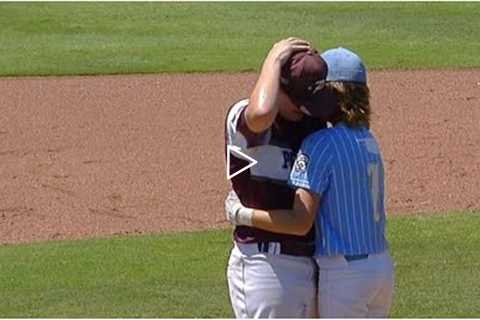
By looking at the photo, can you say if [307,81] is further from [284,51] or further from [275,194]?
[275,194]

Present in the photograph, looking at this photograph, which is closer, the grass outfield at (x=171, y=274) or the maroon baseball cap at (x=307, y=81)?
the maroon baseball cap at (x=307, y=81)

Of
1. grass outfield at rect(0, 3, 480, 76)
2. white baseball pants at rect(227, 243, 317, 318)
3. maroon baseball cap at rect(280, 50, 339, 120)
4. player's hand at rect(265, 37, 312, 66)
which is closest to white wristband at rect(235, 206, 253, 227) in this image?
white baseball pants at rect(227, 243, 317, 318)

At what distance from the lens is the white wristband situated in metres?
5.26

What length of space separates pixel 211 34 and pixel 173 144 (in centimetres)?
640

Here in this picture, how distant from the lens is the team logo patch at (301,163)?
520 cm

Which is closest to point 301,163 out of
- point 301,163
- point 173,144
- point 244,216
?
point 301,163

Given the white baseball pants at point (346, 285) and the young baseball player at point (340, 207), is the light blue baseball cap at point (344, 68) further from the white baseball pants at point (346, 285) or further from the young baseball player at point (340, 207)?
the white baseball pants at point (346, 285)

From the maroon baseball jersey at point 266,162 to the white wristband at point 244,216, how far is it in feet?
0.12

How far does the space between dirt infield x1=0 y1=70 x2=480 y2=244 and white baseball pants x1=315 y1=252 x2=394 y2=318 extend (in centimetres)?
776

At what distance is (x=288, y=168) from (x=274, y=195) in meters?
0.12

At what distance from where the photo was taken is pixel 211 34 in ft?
73.4

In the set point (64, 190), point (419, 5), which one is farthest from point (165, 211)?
point (419, 5)

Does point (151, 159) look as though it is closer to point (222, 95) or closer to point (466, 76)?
point (222, 95)

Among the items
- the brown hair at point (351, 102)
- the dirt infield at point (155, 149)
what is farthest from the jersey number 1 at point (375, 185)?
the dirt infield at point (155, 149)
